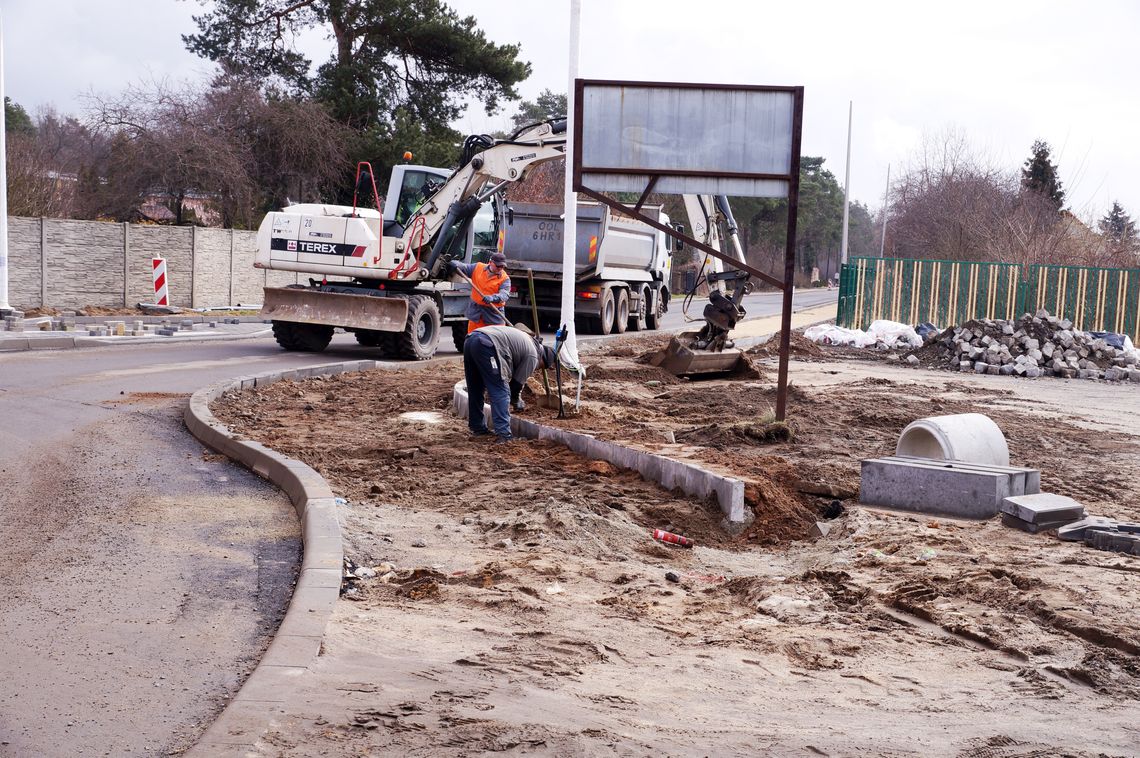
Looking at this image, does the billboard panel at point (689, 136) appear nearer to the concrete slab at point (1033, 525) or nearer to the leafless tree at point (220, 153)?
the concrete slab at point (1033, 525)

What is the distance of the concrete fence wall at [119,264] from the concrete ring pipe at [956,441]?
2254 cm

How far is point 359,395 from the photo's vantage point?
13383 mm

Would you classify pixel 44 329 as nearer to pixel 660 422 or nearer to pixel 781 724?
pixel 660 422

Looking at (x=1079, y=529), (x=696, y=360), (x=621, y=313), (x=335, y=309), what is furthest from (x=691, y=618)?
(x=621, y=313)

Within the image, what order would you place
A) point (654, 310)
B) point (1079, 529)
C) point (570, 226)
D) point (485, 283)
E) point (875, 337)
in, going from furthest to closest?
1. point (654, 310)
2. point (875, 337)
3. point (570, 226)
4. point (485, 283)
5. point (1079, 529)

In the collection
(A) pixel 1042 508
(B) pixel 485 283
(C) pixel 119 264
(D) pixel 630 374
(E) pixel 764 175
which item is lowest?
(D) pixel 630 374

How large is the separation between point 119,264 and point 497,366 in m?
21.0

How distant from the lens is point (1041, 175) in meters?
51.1

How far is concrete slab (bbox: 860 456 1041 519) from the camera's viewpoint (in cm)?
796

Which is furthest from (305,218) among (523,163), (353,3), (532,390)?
(353,3)

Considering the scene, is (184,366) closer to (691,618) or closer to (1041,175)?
(691,618)

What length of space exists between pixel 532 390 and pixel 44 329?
41.0ft

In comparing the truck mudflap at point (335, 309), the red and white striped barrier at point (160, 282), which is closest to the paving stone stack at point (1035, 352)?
the truck mudflap at point (335, 309)

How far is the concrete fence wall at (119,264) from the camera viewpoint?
26.1m
